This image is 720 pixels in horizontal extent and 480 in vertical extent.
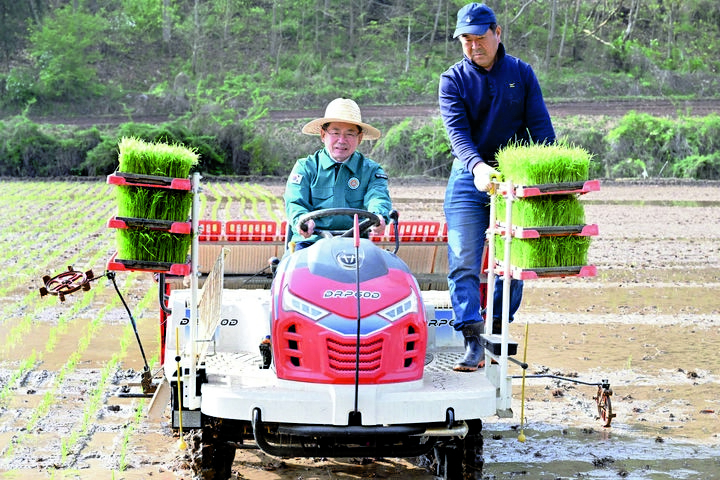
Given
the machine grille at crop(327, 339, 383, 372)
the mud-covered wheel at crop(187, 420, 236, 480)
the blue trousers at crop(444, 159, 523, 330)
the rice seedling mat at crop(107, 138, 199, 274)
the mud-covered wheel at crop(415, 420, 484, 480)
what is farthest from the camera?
the blue trousers at crop(444, 159, 523, 330)

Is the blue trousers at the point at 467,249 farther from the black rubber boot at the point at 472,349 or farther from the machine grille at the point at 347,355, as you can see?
the machine grille at the point at 347,355

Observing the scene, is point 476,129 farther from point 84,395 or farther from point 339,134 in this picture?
point 84,395

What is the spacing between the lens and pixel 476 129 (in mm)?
5793

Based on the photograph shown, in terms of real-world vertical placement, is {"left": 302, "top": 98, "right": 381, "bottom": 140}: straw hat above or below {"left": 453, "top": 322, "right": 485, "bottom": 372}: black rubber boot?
above

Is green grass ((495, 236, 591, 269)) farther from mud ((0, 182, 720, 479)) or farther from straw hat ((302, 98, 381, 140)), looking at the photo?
straw hat ((302, 98, 381, 140))

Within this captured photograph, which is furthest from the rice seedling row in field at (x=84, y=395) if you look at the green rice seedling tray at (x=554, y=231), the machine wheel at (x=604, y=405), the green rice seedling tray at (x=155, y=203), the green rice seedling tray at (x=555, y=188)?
the machine wheel at (x=604, y=405)

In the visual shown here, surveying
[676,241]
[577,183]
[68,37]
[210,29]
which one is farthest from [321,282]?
[210,29]

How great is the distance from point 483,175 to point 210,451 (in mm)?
1928

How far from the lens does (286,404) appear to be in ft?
14.6

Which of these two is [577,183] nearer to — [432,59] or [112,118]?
[112,118]

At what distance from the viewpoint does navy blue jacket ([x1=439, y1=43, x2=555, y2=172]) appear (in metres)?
5.67

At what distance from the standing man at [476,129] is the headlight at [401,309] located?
0.64 m

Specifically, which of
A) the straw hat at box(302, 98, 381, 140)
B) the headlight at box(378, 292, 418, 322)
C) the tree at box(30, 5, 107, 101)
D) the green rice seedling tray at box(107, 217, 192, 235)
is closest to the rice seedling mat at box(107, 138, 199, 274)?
the green rice seedling tray at box(107, 217, 192, 235)

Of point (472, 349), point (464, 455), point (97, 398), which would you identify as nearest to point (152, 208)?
point (472, 349)
